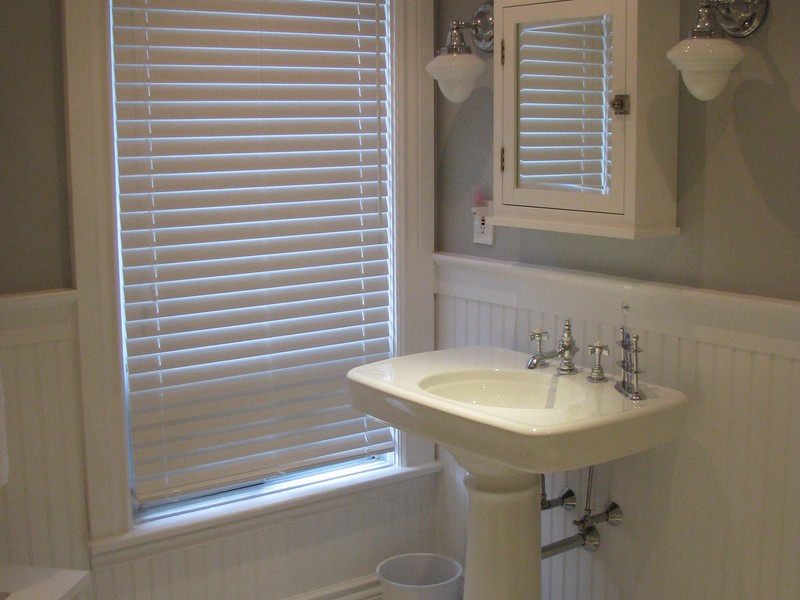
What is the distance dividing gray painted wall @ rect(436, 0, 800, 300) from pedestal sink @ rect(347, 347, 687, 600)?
0.27 meters

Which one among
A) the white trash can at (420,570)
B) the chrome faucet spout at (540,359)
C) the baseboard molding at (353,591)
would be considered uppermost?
the chrome faucet spout at (540,359)

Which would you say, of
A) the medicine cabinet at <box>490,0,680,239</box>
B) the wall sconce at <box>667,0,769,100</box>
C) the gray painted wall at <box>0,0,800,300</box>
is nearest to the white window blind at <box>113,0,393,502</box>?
the gray painted wall at <box>0,0,800,300</box>

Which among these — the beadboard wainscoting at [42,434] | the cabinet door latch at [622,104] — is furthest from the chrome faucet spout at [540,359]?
the beadboard wainscoting at [42,434]

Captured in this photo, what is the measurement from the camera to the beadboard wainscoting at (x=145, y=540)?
2.09 m

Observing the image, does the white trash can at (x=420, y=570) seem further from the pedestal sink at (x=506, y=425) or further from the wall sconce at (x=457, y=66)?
the wall sconce at (x=457, y=66)

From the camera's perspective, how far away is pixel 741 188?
6.00ft

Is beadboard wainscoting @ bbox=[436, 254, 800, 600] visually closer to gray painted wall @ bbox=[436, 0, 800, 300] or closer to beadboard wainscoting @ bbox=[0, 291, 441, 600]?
gray painted wall @ bbox=[436, 0, 800, 300]

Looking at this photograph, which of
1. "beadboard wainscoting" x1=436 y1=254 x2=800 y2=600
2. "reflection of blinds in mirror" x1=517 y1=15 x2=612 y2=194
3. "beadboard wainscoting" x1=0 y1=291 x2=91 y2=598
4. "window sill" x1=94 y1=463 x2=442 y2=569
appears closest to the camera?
"beadboard wainscoting" x1=436 y1=254 x2=800 y2=600

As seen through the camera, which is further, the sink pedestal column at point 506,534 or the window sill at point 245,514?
the window sill at point 245,514

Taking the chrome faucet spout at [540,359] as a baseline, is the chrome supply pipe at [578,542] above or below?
below

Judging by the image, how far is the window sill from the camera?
7.33ft

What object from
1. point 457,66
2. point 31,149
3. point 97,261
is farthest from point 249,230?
point 457,66

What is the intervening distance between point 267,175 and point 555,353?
0.87 m

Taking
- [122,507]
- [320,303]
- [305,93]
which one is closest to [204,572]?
[122,507]
